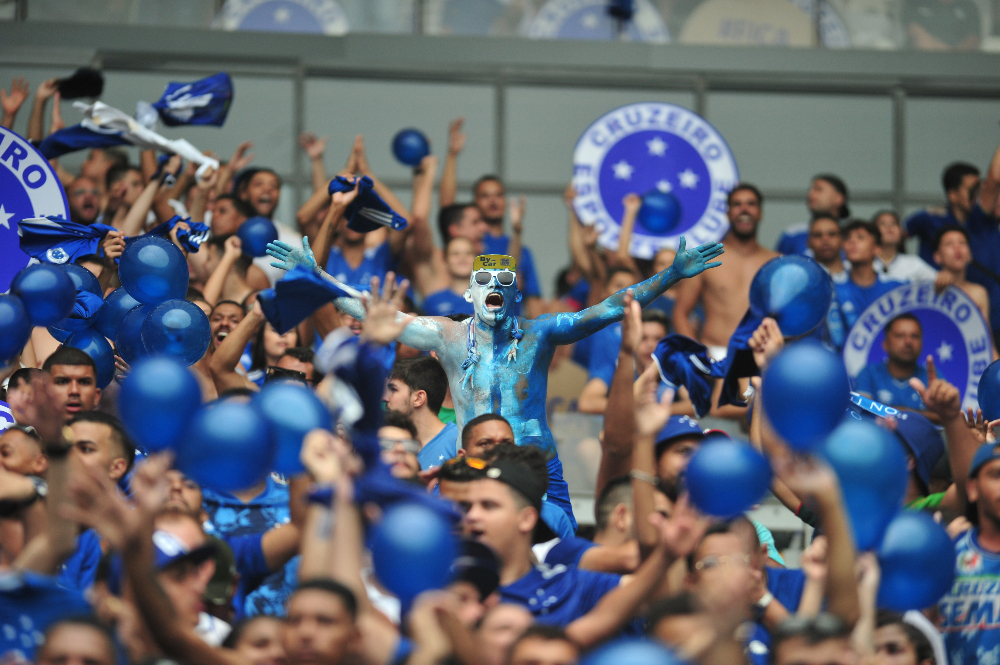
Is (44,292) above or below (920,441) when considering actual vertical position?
above

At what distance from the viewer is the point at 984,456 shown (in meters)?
4.98

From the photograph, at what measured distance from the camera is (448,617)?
377 cm

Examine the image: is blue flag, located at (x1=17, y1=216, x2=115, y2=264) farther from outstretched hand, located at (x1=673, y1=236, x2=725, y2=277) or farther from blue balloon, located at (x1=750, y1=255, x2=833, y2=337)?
blue balloon, located at (x1=750, y1=255, x2=833, y2=337)

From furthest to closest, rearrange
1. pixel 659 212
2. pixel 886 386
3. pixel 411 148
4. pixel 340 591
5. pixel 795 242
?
pixel 795 242, pixel 411 148, pixel 659 212, pixel 886 386, pixel 340 591

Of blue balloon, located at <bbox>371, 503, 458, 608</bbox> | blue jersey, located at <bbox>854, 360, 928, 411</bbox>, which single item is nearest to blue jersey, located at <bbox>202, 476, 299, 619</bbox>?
blue balloon, located at <bbox>371, 503, 458, 608</bbox>

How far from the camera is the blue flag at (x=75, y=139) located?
7910 millimetres

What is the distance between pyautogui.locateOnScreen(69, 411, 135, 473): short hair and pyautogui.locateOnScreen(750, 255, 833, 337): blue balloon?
2689 millimetres

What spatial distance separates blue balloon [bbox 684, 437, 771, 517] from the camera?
376 centimetres

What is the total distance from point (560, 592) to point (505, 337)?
2.03 metres

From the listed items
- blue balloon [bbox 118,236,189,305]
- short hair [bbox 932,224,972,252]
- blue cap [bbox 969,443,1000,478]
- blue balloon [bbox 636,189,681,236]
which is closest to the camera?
blue cap [bbox 969,443,1000,478]

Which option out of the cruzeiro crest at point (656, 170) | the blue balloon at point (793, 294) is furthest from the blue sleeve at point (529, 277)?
the blue balloon at point (793, 294)

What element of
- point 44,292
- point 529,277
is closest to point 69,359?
point 44,292

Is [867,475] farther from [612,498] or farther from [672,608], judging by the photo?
[612,498]

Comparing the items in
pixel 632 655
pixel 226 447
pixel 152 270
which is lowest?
pixel 632 655
